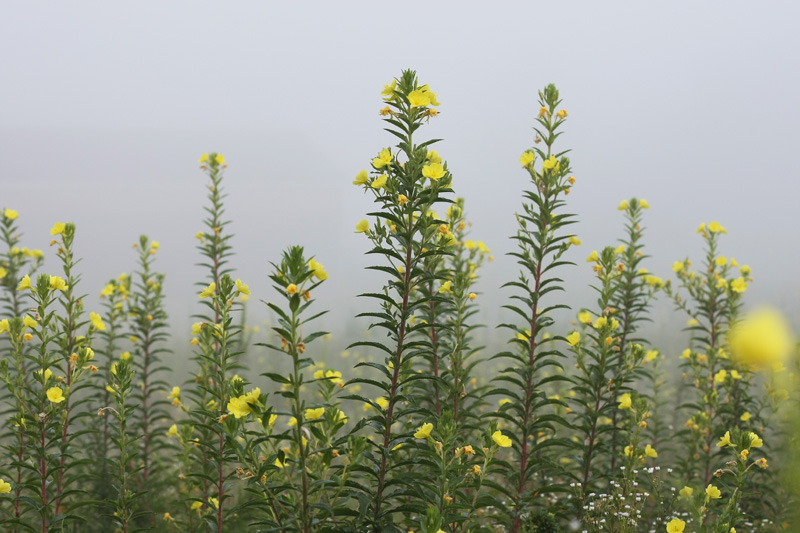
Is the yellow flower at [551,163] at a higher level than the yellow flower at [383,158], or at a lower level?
higher

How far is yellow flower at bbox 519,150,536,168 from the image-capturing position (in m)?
3.82

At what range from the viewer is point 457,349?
3.62 m

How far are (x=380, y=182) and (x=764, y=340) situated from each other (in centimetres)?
215

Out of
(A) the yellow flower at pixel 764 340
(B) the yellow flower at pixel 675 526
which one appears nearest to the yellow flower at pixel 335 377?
(A) the yellow flower at pixel 764 340

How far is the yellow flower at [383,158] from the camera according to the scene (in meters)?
2.75

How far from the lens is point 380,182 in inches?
106

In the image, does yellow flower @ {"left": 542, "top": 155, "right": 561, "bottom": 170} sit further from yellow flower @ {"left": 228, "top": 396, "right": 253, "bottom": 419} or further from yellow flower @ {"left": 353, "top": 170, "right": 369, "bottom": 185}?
yellow flower @ {"left": 228, "top": 396, "right": 253, "bottom": 419}

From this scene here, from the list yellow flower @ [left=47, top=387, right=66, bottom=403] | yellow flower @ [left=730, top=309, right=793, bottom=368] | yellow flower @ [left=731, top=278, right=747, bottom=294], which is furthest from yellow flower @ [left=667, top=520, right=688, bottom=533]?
yellow flower @ [left=47, top=387, right=66, bottom=403]

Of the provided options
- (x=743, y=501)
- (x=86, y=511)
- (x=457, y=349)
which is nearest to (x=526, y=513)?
(x=457, y=349)

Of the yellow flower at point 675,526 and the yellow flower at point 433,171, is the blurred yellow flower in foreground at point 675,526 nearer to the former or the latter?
the yellow flower at point 675,526

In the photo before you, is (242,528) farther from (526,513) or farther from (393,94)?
(393,94)

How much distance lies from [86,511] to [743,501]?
5.93m

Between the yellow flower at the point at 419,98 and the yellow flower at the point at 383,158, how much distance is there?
281mm

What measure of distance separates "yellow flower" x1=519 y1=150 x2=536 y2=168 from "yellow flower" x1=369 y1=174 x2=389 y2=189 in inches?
58.5
